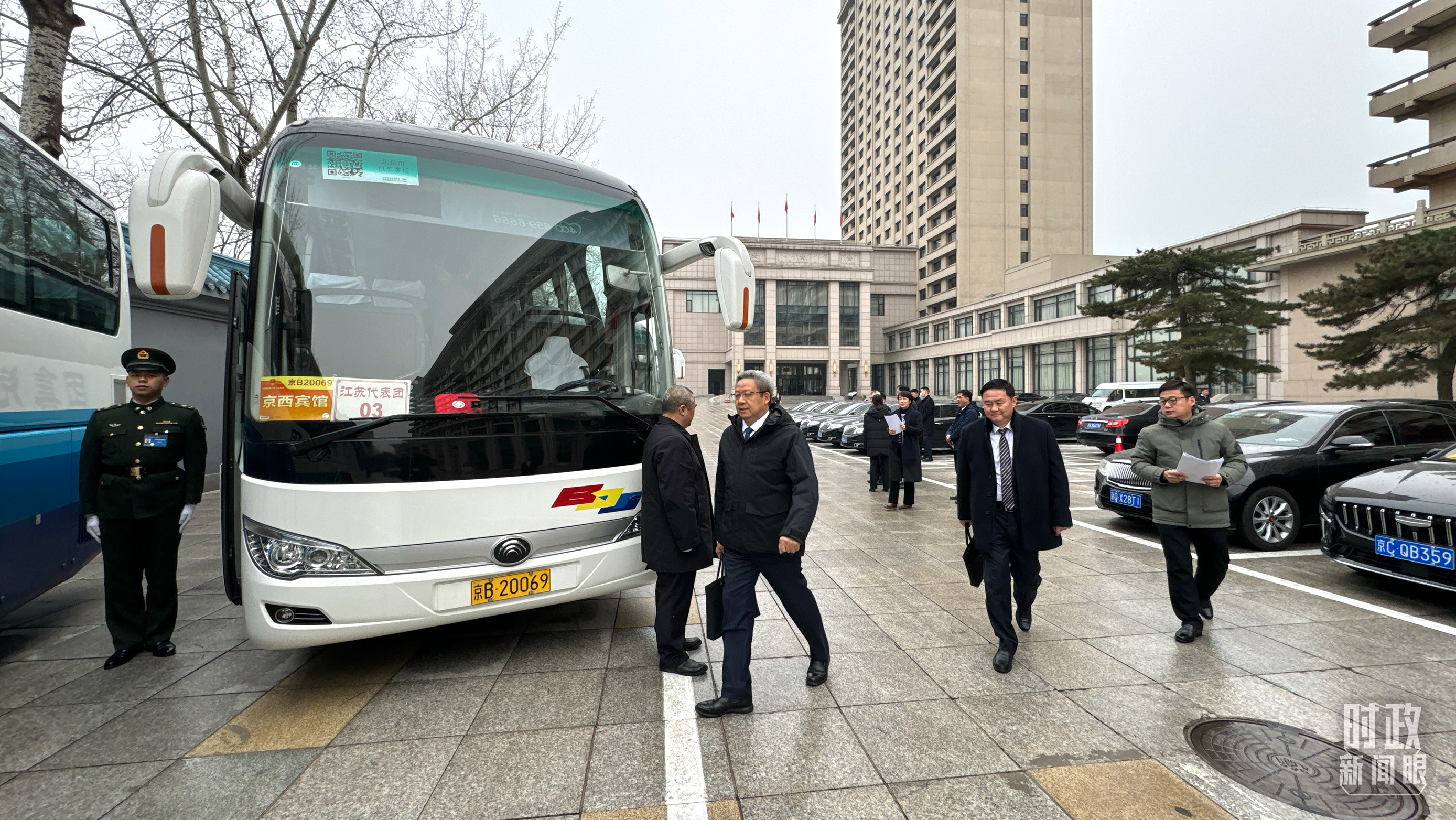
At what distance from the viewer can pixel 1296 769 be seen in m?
2.85

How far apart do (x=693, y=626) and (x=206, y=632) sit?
3.54 meters

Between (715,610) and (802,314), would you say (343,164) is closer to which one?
(715,610)

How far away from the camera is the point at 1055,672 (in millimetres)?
3885

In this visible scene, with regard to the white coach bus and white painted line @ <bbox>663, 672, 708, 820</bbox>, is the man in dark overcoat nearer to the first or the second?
white painted line @ <bbox>663, 672, 708, 820</bbox>

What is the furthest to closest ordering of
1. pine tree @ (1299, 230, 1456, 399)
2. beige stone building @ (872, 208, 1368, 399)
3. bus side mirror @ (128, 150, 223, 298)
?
beige stone building @ (872, 208, 1368, 399)
pine tree @ (1299, 230, 1456, 399)
bus side mirror @ (128, 150, 223, 298)

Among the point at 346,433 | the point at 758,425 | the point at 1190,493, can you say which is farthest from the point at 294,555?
the point at 1190,493

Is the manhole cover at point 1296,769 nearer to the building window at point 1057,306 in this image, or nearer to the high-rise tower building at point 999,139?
the building window at point 1057,306

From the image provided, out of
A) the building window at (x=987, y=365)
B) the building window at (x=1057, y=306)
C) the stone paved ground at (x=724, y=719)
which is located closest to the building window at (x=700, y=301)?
the building window at (x=987, y=365)

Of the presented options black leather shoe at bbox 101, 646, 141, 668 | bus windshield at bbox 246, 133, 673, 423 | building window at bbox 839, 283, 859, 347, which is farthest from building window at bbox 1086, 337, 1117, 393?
black leather shoe at bbox 101, 646, 141, 668

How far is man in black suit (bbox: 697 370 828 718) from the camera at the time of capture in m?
3.37

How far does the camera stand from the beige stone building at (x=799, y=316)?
64688mm

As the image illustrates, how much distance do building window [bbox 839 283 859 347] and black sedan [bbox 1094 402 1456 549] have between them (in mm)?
59548

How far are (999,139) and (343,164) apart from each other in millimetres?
72573

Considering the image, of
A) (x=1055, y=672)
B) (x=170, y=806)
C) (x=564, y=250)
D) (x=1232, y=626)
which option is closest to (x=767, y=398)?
(x=564, y=250)
